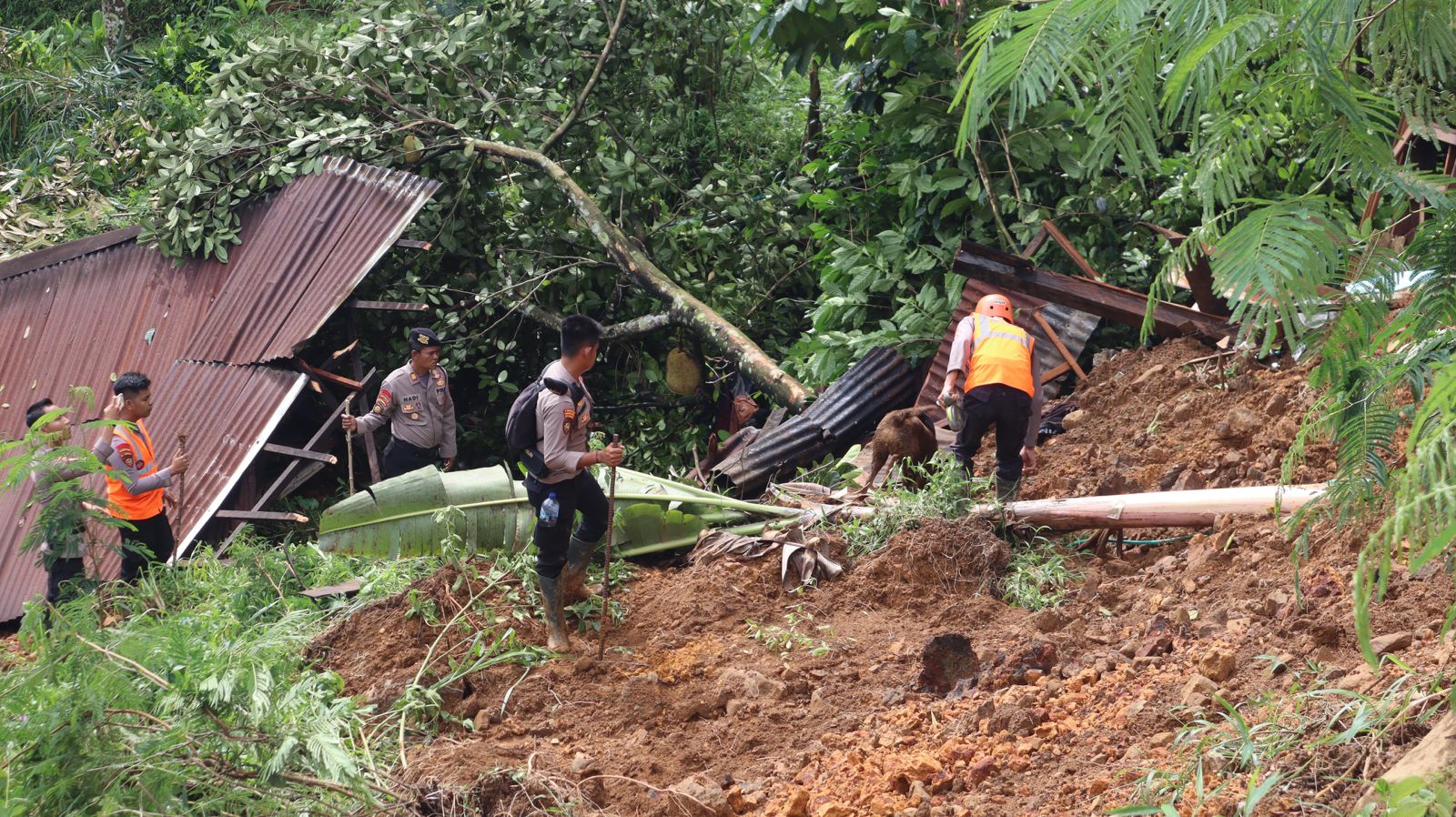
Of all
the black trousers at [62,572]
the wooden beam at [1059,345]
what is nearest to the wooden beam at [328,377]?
the black trousers at [62,572]

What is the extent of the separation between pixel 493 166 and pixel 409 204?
154 centimetres

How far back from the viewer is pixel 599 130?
38.2ft

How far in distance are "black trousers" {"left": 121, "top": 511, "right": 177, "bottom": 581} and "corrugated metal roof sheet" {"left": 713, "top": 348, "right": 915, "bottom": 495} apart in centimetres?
375

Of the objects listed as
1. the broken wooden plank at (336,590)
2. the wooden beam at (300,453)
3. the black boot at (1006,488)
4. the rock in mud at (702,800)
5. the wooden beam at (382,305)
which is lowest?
the broken wooden plank at (336,590)

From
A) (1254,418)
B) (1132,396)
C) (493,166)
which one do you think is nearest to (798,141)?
(493,166)

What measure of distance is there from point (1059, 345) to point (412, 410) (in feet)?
15.6

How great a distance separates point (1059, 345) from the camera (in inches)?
355

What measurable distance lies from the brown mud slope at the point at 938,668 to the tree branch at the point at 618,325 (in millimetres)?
4011

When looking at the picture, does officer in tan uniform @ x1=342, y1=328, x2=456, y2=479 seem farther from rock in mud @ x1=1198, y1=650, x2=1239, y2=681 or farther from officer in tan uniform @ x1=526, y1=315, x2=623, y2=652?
rock in mud @ x1=1198, y1=650, x2=1239, y2=681

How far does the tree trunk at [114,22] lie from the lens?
51.7 ft

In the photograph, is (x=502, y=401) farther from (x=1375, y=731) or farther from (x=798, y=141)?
(x=1375, y=731)

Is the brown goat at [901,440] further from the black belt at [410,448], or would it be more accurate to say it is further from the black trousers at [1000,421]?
the black belt at [410,448]

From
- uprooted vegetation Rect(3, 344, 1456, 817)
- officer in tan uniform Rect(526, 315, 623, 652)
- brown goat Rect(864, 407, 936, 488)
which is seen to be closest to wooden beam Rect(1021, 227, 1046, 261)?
uprooted vegetation Rect(3, 344, 1456, 817)

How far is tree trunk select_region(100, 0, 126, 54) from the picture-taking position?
15.8 meters
